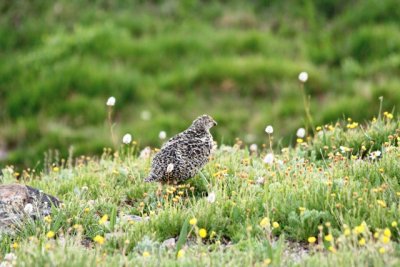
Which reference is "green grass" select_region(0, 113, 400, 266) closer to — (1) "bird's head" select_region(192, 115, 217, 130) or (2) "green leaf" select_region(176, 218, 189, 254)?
(2) "green leaf" select_region(176, 218, 189, 254)

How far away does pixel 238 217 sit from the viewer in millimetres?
6660

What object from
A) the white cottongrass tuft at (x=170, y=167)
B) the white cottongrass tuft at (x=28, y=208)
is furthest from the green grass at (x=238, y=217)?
the white cottongrass tuft at (x=170, y=167)

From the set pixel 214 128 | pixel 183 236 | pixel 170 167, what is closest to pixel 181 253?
pixel 183 236

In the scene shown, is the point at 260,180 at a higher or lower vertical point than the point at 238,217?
higher

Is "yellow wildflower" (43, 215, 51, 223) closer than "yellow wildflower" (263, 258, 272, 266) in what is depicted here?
No

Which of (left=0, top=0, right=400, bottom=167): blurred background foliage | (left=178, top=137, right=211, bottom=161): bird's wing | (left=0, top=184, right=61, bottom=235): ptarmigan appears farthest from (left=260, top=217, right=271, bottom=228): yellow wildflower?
(left=0, top=0, right=400, bottom=167): blurred background foliage

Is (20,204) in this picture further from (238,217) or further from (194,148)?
(238,217)

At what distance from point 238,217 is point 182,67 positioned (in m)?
9.40

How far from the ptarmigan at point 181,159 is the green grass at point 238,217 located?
137mm

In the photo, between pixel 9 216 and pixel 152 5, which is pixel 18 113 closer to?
pixel 152 5

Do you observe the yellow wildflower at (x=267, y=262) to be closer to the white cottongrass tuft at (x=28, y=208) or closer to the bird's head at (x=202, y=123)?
the white cottongrass tuft at (x=28, y=208)

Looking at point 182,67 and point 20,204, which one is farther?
point 182,67

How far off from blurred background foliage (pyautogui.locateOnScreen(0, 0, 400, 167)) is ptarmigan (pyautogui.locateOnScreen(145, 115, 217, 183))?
574cm

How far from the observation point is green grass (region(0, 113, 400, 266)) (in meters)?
5.74
